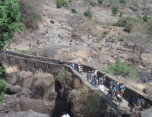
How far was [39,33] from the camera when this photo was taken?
30656mm

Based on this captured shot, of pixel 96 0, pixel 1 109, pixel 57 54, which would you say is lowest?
pixel 1 109

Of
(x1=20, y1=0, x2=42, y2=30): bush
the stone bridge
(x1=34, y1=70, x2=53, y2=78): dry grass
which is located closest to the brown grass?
the stone bridge

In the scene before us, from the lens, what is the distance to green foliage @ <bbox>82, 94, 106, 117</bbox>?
1015 centimetres

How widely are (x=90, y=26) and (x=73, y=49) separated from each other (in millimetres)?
11422

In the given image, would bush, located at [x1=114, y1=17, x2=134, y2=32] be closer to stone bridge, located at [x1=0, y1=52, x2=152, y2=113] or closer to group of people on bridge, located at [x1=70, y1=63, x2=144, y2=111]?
stone bridge, located at [x1=0, y1=52, x2=152, y2=113]

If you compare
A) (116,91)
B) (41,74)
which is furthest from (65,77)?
(116,91)

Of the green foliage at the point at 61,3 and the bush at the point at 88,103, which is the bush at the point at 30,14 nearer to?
the green foliage at the point at 61,3

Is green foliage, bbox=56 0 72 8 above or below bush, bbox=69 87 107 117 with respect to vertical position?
above

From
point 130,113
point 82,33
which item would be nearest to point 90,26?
point 82,33

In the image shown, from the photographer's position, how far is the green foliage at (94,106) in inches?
400

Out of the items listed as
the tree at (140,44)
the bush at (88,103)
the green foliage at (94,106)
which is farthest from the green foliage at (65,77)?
the tree at (140,44)

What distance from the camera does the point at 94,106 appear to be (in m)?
10.2

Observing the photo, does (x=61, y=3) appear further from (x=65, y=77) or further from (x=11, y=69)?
(x=65, y=77)

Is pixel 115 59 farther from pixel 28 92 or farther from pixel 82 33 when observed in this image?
pixel 28 92
